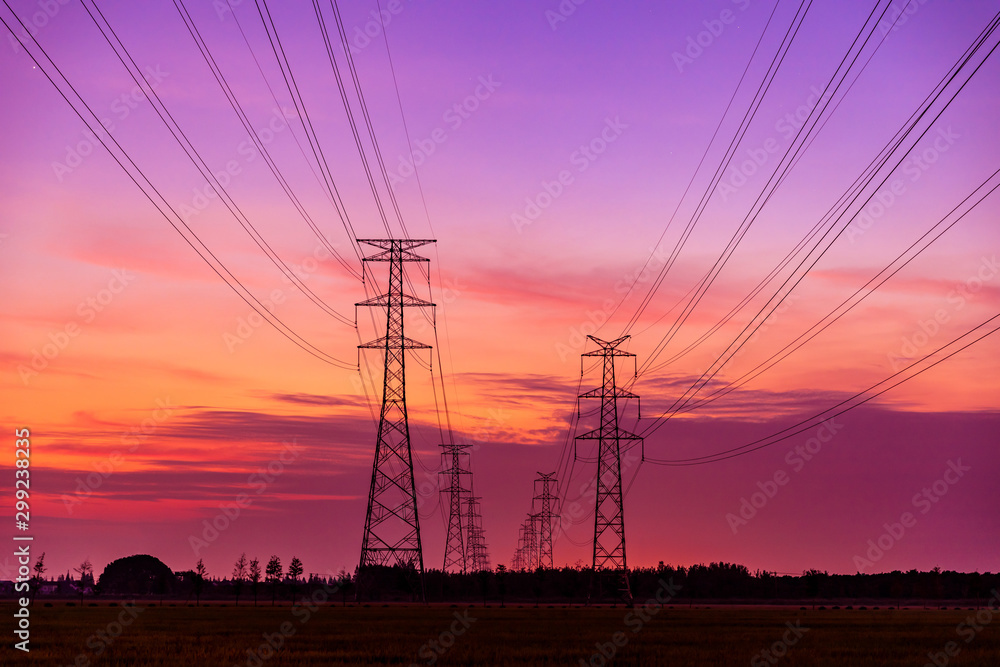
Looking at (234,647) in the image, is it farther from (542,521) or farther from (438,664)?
(542,521)

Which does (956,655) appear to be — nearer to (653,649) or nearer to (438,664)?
(653,649)

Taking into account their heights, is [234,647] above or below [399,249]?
below

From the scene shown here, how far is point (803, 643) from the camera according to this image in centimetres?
6228

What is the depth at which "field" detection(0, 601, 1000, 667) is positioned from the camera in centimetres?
4828

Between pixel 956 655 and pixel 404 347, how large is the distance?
45.0m

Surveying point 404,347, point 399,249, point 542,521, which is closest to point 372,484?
point 404,347

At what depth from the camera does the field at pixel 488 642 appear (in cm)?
4828

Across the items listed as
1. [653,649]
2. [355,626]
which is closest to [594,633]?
[653,649]

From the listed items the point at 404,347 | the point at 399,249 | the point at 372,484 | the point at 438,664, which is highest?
the point at 399,249

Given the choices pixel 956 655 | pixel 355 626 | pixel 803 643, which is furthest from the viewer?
pixel 355 626

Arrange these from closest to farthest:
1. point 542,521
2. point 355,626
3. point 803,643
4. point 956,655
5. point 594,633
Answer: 1. point 956,655
2. point 803,643
3. point 594,633
4. point 355,626
5. point 542,521

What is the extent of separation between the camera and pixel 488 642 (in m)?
59.0

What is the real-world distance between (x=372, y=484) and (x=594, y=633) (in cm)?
2242

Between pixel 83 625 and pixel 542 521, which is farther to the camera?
pixel 542 521
